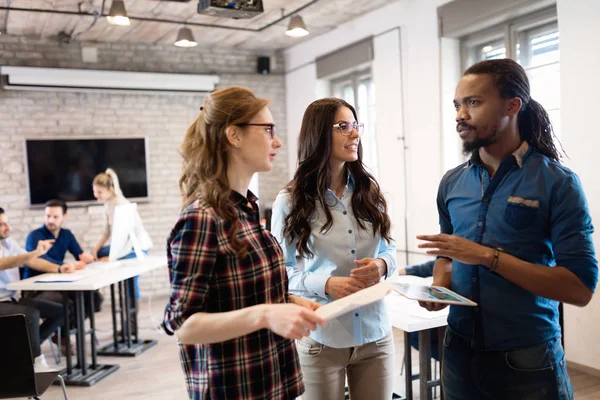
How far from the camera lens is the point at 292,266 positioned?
2105mm

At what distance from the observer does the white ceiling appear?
5.66 meters

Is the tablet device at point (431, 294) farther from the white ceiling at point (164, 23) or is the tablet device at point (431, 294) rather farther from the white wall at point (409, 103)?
the white ceiling at point (164, 23)

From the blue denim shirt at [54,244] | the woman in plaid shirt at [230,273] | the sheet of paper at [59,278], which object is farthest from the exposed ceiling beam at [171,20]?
the woman in plaid shirt at [230,273]

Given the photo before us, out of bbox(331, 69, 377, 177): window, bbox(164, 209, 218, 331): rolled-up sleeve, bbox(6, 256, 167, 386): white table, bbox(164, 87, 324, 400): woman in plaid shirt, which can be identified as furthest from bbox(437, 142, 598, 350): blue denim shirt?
bbox(331, 69, 377, 177): window

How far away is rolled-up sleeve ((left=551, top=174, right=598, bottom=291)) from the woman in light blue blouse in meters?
0.65

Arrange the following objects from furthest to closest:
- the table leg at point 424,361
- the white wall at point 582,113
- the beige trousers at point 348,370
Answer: the white wall at point 582,113 → the table leg at point 424,361 → the beige trousers at point 348,370


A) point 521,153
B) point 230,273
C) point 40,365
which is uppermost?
point 521,153

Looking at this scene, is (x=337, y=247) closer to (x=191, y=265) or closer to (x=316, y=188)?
(x=316, y=188)

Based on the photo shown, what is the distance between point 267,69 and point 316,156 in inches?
244

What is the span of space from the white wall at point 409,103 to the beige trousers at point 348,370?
11.2 ft

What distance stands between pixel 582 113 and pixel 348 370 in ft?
9.47

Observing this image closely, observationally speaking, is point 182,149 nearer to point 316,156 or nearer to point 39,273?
point 316,156

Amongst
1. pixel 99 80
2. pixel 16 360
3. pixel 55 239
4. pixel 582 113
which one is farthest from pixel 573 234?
pixel 99 80

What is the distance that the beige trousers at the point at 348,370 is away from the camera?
75.9 inches
